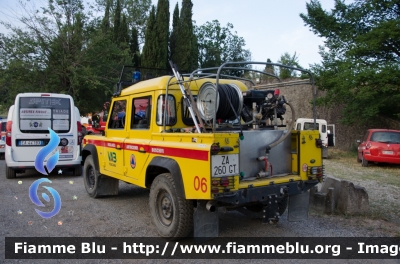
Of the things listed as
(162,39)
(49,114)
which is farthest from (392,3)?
(162,39)

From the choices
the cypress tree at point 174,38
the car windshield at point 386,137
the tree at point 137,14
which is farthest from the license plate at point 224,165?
the tree at point 137,14

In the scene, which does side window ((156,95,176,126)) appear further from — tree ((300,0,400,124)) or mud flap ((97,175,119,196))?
tree ((300,0,400,124))

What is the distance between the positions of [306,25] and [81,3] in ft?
37.4

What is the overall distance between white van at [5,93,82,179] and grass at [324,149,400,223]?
→ 7.56 m

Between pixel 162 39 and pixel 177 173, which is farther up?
pixel 162 39

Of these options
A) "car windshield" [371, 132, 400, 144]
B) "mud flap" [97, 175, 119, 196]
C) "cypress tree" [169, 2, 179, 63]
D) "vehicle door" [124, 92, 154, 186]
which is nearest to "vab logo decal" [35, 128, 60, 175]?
"mud flap" [97, 175, 119, 196]

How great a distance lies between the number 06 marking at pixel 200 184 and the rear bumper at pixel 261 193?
166 millimetres

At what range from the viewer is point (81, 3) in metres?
19.0

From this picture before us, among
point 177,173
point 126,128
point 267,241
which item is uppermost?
point 126,128

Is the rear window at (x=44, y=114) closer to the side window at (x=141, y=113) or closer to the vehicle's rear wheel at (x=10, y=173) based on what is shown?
the vehicle's rear wheel at (x=10, y=173)

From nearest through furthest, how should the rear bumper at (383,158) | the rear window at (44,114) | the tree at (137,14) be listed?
the rear window at (44,114), the rear bumper at (383,158), the tree at (137,14)

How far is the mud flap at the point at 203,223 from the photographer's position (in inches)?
172

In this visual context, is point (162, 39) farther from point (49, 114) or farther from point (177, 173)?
point (177, 173)

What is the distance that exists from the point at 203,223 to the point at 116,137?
2.90m
